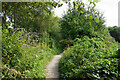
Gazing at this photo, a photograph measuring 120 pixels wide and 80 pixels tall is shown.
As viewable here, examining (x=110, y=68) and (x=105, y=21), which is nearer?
(x=110, y=68)

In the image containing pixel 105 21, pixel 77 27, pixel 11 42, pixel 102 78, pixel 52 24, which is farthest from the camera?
pixel 52 24

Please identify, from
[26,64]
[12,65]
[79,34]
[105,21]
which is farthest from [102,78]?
[105,21]

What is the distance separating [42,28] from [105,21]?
4.38 m

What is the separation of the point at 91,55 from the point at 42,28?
5.10m

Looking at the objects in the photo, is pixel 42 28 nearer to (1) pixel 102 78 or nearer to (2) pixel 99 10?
(2) pixel 99 10

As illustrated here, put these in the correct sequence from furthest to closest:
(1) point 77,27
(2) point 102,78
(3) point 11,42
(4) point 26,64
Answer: (1) point 77,27, (4) point 26,64, (3) point 11,42, (2) point 102,78

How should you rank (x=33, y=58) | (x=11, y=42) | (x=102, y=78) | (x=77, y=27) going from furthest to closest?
(x=77, y=27)
(x=33, y=58)
(x=11, y=42)
(x=102, y=78)

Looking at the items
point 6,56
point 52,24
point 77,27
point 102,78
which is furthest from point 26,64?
point 52,24

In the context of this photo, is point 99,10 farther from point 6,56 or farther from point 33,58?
point 6,56

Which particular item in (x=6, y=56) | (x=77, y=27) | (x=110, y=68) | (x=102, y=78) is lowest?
(x=102, y=78)

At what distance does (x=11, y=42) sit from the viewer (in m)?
2.83

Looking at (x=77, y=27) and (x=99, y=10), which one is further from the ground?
(x=99, y=10)

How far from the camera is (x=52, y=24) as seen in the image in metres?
9.02

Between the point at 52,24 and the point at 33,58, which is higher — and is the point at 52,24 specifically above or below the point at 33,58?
above
